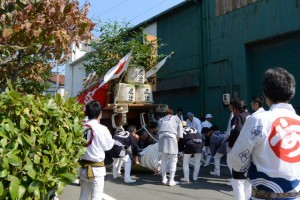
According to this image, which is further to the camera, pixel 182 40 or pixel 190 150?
pixel 182 40

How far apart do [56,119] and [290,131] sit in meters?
2.14

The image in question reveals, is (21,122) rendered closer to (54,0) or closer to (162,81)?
(54,0)

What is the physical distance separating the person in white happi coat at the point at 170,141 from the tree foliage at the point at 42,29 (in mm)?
4246

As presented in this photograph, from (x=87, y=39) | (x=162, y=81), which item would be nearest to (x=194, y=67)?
(x=162, y=81)

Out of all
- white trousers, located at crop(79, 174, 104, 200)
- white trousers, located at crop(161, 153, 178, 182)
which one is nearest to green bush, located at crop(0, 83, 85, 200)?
white trousers, located at crop(79, 174, 104, 200)

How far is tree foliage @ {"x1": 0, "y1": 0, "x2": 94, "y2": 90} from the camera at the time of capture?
13.5 feet

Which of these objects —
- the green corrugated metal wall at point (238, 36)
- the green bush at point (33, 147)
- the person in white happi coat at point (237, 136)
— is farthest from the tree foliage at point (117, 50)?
the green bush at point (33, 147)

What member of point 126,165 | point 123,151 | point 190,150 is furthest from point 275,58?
point 126,165

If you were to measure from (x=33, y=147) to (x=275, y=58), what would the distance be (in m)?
11.1

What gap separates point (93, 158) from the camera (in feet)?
15.5

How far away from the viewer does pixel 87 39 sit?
505 centimetres

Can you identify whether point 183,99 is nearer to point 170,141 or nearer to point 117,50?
point 117,50

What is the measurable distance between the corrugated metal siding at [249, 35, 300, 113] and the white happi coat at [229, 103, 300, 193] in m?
9.90

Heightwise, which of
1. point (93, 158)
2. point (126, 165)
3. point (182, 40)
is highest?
point (182, 40)
